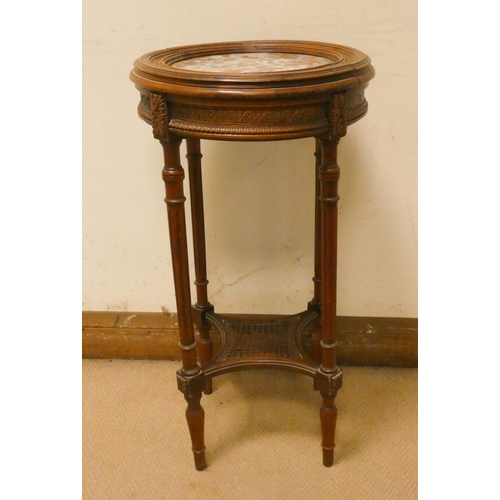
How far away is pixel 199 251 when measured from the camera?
1.70 metres

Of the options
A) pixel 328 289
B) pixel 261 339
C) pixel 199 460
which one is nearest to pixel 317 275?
pixel 261 339

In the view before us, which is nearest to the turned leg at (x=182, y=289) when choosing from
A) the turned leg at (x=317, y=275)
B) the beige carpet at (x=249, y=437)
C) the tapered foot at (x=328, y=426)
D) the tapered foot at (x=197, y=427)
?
the tapered foot at (x=197, y=427)

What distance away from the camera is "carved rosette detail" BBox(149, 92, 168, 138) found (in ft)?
3.99

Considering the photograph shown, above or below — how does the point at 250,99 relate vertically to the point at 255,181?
above

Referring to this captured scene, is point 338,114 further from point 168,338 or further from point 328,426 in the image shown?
point 168,338

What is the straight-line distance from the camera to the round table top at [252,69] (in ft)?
3.74

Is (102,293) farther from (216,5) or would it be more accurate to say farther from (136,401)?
(216,5)

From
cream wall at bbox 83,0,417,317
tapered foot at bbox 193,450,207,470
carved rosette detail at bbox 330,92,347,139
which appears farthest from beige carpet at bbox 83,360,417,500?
carved rosette detail at bbox 330,92,347,139

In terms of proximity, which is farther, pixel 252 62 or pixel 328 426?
pixel 328 426

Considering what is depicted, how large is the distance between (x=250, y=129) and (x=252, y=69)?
0.65 ft

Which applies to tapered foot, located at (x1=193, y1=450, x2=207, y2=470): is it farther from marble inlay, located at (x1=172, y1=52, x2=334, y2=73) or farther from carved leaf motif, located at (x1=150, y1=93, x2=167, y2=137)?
marble inlay, located at (x1=172, y1=52, x2=334, y2=73)

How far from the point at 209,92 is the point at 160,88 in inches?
4.3

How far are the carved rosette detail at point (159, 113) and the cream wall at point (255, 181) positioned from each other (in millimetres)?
525

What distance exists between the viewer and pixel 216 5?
164cm
